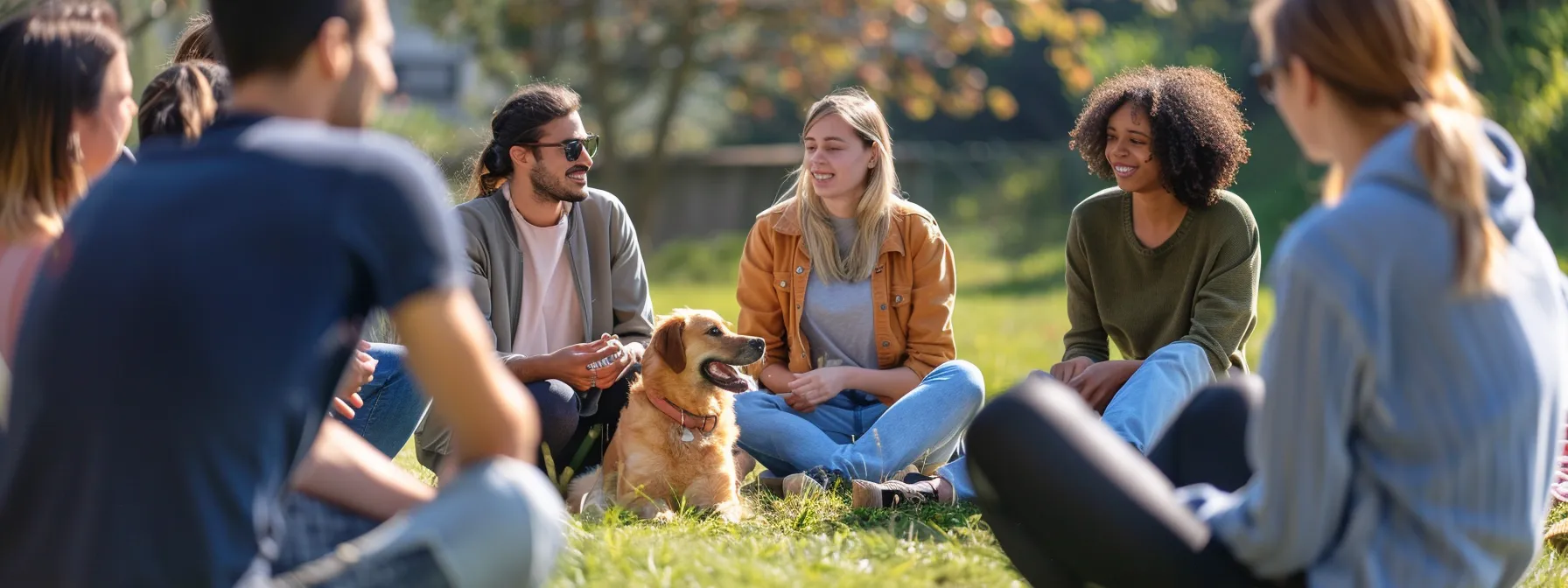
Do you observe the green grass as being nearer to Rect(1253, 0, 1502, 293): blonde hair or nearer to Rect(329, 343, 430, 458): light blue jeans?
Rect(329, 343, 430, 458): light blue jeans

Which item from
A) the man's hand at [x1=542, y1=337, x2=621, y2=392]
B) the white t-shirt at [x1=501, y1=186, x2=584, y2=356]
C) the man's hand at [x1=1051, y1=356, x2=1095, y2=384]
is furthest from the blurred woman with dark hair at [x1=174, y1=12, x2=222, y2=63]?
the man's hand at [x1=1051, y1=356, x2=1095, y2=384]

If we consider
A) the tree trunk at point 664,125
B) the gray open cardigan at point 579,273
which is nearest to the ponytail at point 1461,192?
the gray open cardigan at point 579,273

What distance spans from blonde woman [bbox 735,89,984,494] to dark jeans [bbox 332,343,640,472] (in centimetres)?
52

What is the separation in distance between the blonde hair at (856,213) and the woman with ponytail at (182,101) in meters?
2.24

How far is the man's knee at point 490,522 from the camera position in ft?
6.63

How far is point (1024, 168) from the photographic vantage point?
21.3 m

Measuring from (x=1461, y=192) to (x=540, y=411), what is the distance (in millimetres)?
3154

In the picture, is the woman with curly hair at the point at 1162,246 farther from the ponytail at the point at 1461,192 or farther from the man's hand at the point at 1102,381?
the ponytail at the point at 1461,192

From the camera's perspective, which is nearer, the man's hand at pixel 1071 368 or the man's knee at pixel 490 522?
the man's knee at pixel 490 522

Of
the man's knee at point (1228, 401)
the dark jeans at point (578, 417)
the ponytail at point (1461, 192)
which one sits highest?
the ponytail at point (1461, 192)

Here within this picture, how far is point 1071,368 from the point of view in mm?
4816

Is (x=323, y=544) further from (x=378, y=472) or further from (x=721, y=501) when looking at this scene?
(x=721, y=501)

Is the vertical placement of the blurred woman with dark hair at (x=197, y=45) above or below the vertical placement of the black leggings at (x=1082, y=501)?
above

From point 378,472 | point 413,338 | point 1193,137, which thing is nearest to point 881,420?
point 1193,137
